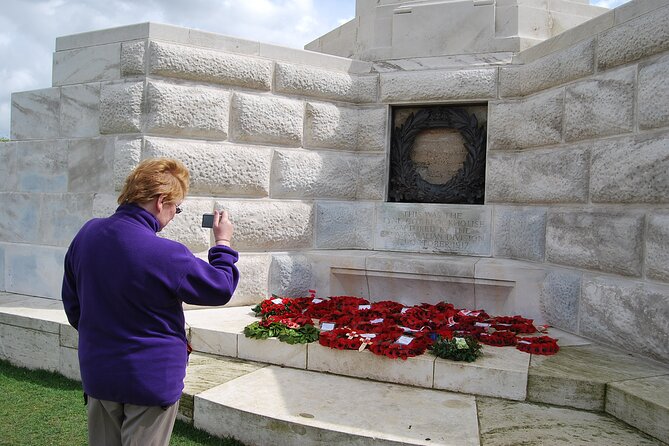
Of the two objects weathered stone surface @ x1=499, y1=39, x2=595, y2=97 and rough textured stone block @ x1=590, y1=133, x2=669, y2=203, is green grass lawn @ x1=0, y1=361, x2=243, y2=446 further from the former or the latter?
weathered stone surface @ x1=499, y1=39, x2=595, y2=97

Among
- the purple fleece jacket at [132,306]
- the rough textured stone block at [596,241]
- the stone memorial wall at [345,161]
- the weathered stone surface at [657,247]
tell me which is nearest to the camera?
the purple fleece jacket at [132,306]

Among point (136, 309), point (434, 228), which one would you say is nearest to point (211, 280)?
point (136, 309)

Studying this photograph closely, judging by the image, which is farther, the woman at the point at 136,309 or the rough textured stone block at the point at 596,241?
the rough textured stone block at the point at 596,241

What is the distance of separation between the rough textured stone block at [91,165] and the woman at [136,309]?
3645 millimetres

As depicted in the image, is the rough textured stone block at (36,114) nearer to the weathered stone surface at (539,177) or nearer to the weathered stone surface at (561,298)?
the weathered stone surface at (539,177)

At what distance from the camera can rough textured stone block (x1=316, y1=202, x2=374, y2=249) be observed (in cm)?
643

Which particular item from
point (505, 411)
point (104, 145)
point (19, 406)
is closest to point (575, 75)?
point (505, 411)

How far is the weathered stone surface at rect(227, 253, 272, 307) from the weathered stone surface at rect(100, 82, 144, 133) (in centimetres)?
150

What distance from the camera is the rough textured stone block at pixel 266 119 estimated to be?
5844 millimetres

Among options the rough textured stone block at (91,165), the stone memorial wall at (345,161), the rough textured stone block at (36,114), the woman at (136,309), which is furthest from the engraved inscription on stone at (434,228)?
the woman at (136,309)

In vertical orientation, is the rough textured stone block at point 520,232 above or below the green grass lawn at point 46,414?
above

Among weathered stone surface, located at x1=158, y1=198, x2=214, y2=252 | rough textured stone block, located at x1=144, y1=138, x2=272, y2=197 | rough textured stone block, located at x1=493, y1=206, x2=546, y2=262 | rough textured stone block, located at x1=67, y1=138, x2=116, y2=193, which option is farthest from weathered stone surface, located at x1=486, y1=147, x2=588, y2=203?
rough textured stone block, located at x1=67, y1=138, x2=116, y2=193

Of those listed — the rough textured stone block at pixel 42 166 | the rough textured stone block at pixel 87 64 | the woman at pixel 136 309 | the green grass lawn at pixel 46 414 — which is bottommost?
the green grass lawn at pixel 46 414

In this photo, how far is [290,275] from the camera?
6.11m
